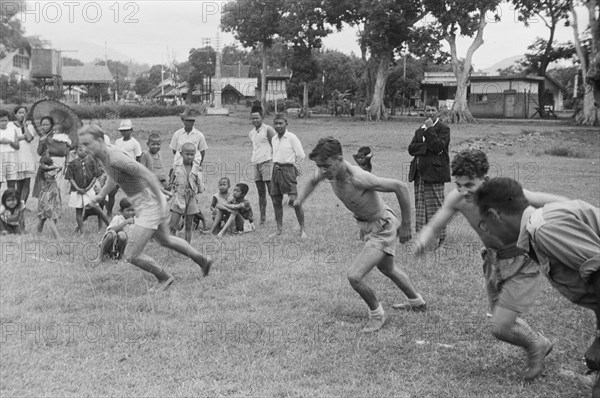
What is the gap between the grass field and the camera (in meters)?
4.45

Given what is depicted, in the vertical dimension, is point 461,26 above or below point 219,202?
above

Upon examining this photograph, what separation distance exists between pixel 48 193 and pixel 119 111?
110 feet

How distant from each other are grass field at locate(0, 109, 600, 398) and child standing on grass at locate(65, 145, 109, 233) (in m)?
0.41

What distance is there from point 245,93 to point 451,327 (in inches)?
2522

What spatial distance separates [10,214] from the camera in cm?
946

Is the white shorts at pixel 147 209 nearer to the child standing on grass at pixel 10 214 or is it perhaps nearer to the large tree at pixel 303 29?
the child standing on grass at pixel 10 214

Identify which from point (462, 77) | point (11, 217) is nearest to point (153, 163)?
point (11, 217)

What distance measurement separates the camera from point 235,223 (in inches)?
390

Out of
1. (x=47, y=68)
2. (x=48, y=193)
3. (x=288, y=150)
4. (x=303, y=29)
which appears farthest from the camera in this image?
(x=47, y=68)

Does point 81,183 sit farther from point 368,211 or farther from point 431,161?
A: point 368,211

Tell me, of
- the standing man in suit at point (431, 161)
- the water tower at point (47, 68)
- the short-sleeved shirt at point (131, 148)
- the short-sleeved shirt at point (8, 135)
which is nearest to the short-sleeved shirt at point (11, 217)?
the short-sleeved shirt at point (8, 135)

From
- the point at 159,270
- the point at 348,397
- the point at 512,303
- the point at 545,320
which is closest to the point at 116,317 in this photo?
the point at 159,270

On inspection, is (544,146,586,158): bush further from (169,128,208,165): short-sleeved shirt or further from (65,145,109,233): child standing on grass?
(65,145,109,233): child standing on grass

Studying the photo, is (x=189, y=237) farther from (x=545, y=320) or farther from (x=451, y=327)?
(x=545, y=320)
